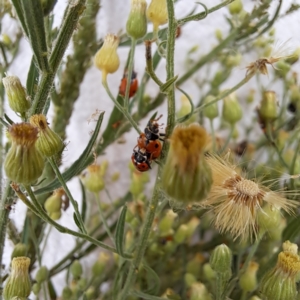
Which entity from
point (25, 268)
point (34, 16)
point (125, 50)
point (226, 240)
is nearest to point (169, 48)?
point (34, 16)

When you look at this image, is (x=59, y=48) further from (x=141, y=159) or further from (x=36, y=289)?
(x=36, y=289)

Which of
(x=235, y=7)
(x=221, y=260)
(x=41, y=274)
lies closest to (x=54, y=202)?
(x=41, y=274)

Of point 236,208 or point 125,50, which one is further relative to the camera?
point 125,50

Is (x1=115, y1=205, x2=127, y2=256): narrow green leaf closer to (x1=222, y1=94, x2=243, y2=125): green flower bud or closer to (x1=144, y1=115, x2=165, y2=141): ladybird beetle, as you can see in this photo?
(x1=144, y1=115, x2=165, y2=141): ladybird beetle

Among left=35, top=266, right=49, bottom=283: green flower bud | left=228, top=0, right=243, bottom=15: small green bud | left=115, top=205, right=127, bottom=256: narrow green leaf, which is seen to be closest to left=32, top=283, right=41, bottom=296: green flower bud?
left=35, top=266, right=49, bottom=283: green flower bud

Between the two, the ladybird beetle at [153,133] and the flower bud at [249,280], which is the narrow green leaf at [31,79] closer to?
the ladybird beetle at [153,133]

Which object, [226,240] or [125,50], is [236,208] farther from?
[125,50]
